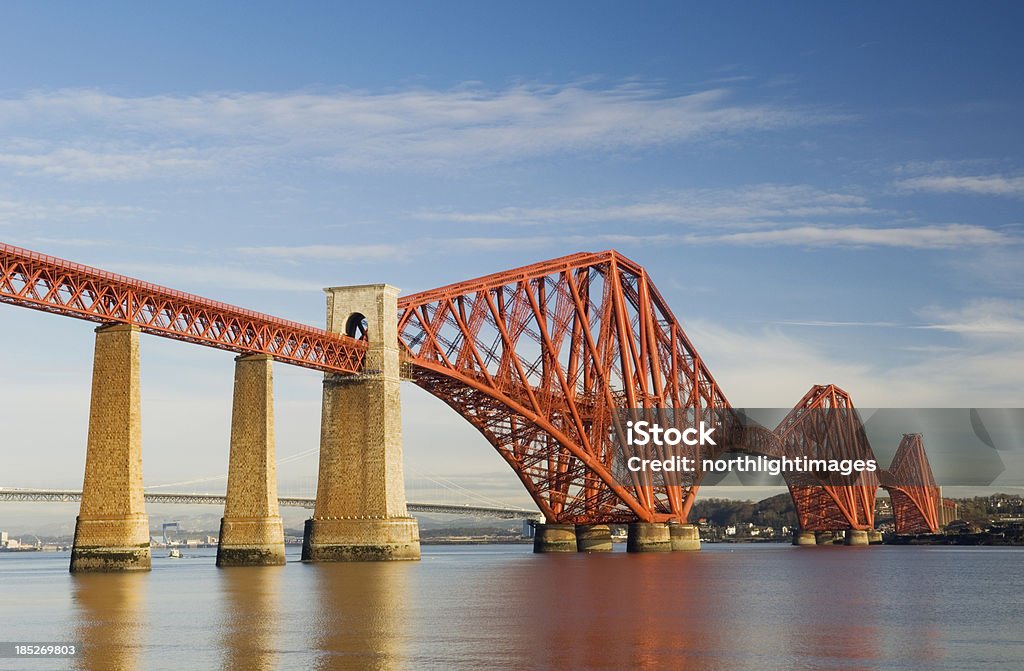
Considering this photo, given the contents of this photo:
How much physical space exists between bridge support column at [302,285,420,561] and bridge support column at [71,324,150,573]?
19.3 metres

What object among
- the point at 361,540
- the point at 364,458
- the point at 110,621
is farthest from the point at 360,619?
the point at 364,458

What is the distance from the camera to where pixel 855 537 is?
188 metres

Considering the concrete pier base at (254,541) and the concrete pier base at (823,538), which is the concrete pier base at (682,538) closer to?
the concrete pier base at (254,541)

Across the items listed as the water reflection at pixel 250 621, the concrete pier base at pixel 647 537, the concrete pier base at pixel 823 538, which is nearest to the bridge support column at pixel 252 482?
the water reflection at pixel 250 621

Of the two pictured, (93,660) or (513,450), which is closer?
(93,660)

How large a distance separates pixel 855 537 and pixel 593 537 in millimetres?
82340

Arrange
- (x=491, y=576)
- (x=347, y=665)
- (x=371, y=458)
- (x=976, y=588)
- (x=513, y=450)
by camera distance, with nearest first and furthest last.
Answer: (x=347, y=665) → (x=976, y=588) → (x=491, y=576) → (x=371, y=458) → (x=513, y=450)

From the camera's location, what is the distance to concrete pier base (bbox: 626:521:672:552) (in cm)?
11450

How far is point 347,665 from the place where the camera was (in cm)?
2678

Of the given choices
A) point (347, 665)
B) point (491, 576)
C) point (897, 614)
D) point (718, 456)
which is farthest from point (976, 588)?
point (718, 456)

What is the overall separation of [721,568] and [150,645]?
5948 centimetres

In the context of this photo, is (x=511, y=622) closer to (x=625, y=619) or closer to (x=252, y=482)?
(x=625, y=619)

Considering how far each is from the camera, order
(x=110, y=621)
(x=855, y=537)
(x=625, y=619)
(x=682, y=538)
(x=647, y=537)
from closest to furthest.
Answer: (x=110, y=621), (x=625, y=619), (x=647, y=537), (x=682, y=538), (x=855, y=537)

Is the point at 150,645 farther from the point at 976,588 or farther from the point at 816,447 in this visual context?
the point at 816,447
